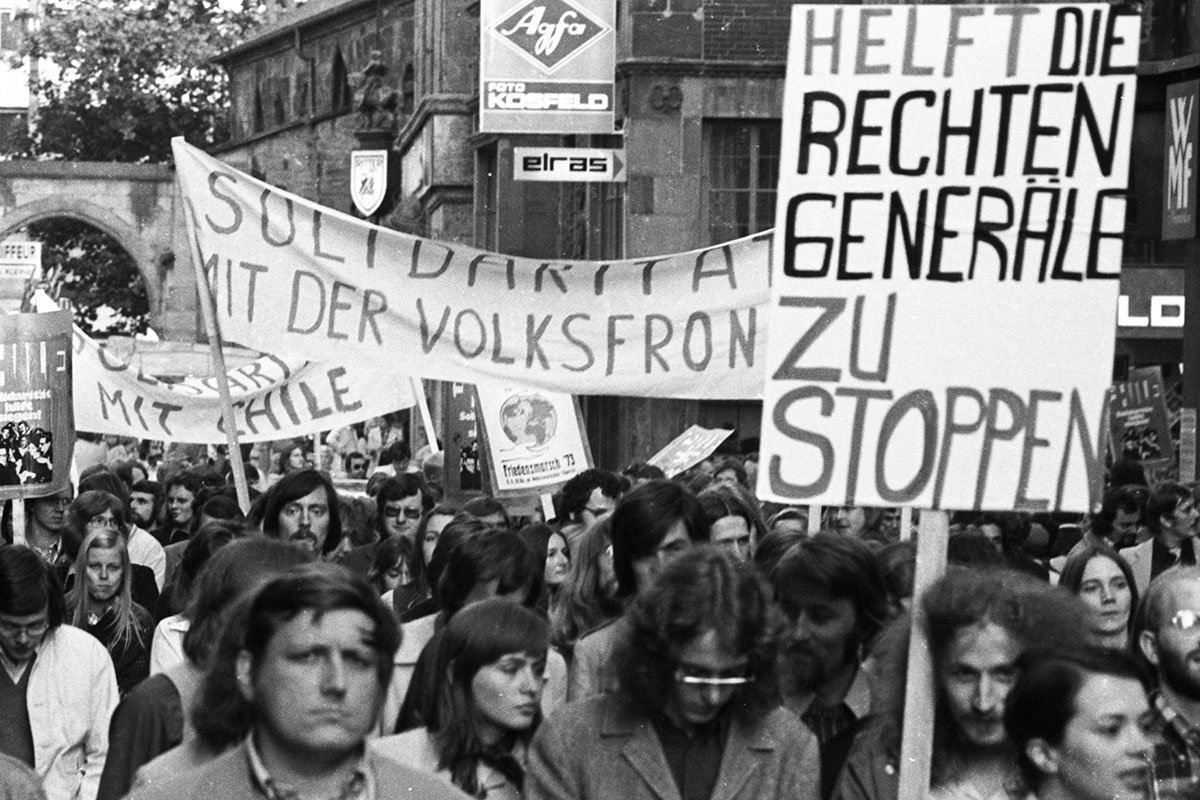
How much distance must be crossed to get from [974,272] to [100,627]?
13.6 ft

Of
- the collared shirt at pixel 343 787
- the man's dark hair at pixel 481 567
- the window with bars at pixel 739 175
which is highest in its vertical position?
the window with bars at pixel 739 175

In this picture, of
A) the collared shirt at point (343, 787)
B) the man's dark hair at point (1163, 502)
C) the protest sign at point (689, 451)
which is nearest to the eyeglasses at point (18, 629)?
the collared shirt at point (343, 787)

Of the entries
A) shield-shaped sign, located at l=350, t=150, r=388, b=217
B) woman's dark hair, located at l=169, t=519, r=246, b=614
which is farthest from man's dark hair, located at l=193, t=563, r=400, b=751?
shield-shaped sign, located at l=350, t=150, r=388, b=217

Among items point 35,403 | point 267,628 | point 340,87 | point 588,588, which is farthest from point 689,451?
point 340,87

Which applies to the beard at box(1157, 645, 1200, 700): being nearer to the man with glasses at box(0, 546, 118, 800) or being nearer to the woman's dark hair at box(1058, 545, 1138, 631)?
the woman's dark hair at box(1058, 545, 1138, 631)

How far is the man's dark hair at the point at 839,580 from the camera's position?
5.85 m

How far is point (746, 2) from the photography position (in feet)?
84.0

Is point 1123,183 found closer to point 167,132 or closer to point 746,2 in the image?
point 746,2

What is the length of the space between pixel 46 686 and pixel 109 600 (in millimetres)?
1819

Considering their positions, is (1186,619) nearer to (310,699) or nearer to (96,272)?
(310,699)

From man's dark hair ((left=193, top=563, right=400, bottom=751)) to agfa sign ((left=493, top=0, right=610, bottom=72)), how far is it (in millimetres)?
16301

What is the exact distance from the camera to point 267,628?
12.6 feet

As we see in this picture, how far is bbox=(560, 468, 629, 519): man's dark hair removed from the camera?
34.8 feet

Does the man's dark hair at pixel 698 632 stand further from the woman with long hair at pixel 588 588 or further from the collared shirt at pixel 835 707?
the woman with long hair at pixel 588 588
